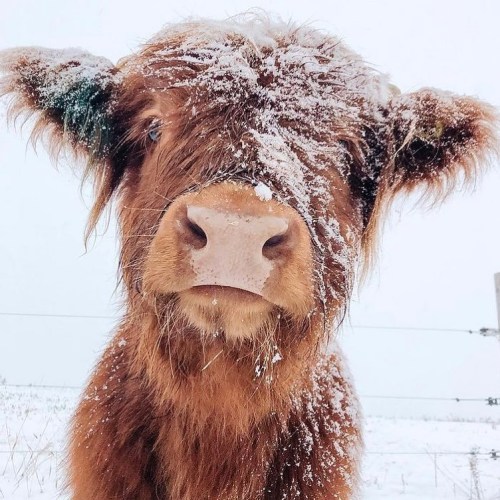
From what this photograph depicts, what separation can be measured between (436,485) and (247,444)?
3.42 metres

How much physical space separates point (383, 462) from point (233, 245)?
517cm

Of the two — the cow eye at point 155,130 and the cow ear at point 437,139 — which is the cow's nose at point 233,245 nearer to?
the cow eye at point 155,130

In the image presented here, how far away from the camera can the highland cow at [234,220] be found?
1726mm

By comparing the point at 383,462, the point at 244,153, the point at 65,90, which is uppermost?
the point at 244,153

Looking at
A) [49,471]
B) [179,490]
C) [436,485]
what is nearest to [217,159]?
[179,490]

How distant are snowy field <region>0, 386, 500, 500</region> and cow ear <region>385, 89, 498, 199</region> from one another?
6.67ft

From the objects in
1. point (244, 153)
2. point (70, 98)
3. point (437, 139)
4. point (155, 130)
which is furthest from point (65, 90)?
point (437, 139)

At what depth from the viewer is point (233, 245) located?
1.56m

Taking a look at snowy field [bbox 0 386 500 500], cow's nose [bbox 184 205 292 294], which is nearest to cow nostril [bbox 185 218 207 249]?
cow's nose [bbox 184 205 292 294]

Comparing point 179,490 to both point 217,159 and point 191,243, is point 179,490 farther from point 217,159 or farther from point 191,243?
point 217,159

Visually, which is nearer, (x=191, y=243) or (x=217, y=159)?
(x=191, y=243)

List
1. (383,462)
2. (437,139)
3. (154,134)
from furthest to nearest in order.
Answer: (383,462), (437,139), (154,134)

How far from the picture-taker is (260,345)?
1912 mm

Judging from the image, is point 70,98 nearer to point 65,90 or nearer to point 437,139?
point 65,90
